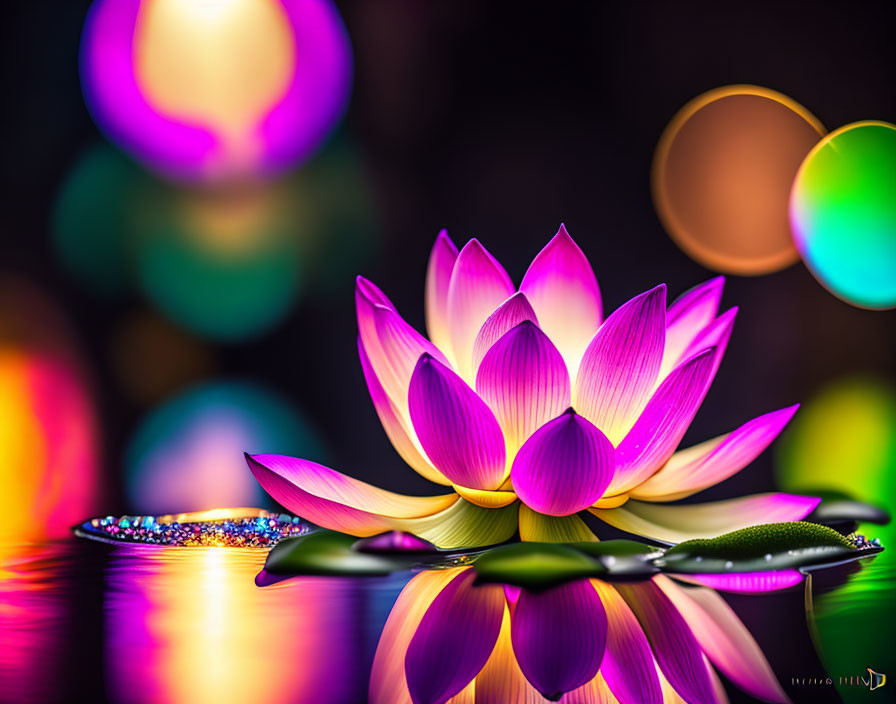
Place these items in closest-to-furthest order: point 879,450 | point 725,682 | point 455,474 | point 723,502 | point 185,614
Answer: point 725,682 → point 185,614 → point 455,474 → point 723,502 → point 879,450

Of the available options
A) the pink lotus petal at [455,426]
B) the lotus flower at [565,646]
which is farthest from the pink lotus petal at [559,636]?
the pink lotus petal at [455,426]

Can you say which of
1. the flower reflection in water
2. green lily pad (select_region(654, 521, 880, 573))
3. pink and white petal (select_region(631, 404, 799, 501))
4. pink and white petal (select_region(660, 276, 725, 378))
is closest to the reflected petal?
the flower reflection in water

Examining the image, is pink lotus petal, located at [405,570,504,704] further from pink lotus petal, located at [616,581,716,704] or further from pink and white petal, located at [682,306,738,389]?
pink and white petal, located at [682,306,738,389]

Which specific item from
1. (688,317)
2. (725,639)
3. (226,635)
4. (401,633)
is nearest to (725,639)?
(725,639)

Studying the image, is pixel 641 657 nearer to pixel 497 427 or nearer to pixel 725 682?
pixel 725 682

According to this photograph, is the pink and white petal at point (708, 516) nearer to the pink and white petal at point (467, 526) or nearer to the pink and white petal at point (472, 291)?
the pink and white petal at point (467, 526)

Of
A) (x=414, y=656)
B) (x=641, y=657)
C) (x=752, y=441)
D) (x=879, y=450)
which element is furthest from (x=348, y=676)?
(x=879, y=450)
